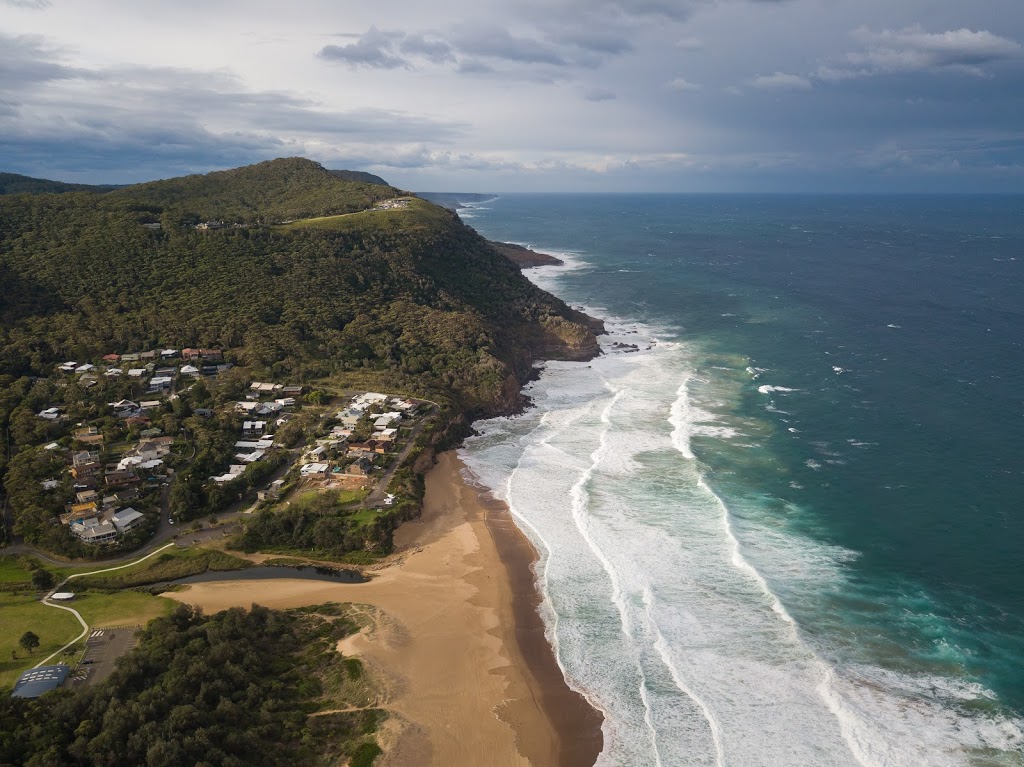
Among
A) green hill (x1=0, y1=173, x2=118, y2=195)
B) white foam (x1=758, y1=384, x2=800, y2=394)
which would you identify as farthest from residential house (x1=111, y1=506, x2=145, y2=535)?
green hill (x1=0, y1=173, x2=118, y2=195)

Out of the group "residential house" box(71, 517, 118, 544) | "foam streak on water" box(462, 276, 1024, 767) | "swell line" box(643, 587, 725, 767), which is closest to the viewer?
"swell line" box(643, 587, 725, 767)

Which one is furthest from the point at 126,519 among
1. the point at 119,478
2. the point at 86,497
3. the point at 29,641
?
the point at 29,641

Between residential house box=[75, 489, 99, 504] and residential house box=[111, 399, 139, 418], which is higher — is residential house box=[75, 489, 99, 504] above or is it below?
below

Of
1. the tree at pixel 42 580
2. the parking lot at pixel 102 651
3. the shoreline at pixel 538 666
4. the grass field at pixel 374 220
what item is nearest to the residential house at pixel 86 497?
the tree at pixel 42 580

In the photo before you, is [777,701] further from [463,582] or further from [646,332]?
[646,332]

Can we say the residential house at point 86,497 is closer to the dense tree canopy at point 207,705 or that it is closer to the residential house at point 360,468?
the dense tree canopy at point 207,705

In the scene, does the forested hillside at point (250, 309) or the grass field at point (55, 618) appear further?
the forested hillside at point (250, 309)

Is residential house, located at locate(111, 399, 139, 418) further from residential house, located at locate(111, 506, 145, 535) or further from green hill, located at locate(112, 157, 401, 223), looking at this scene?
green hill, located at locate(112, 157, 401, 223)
